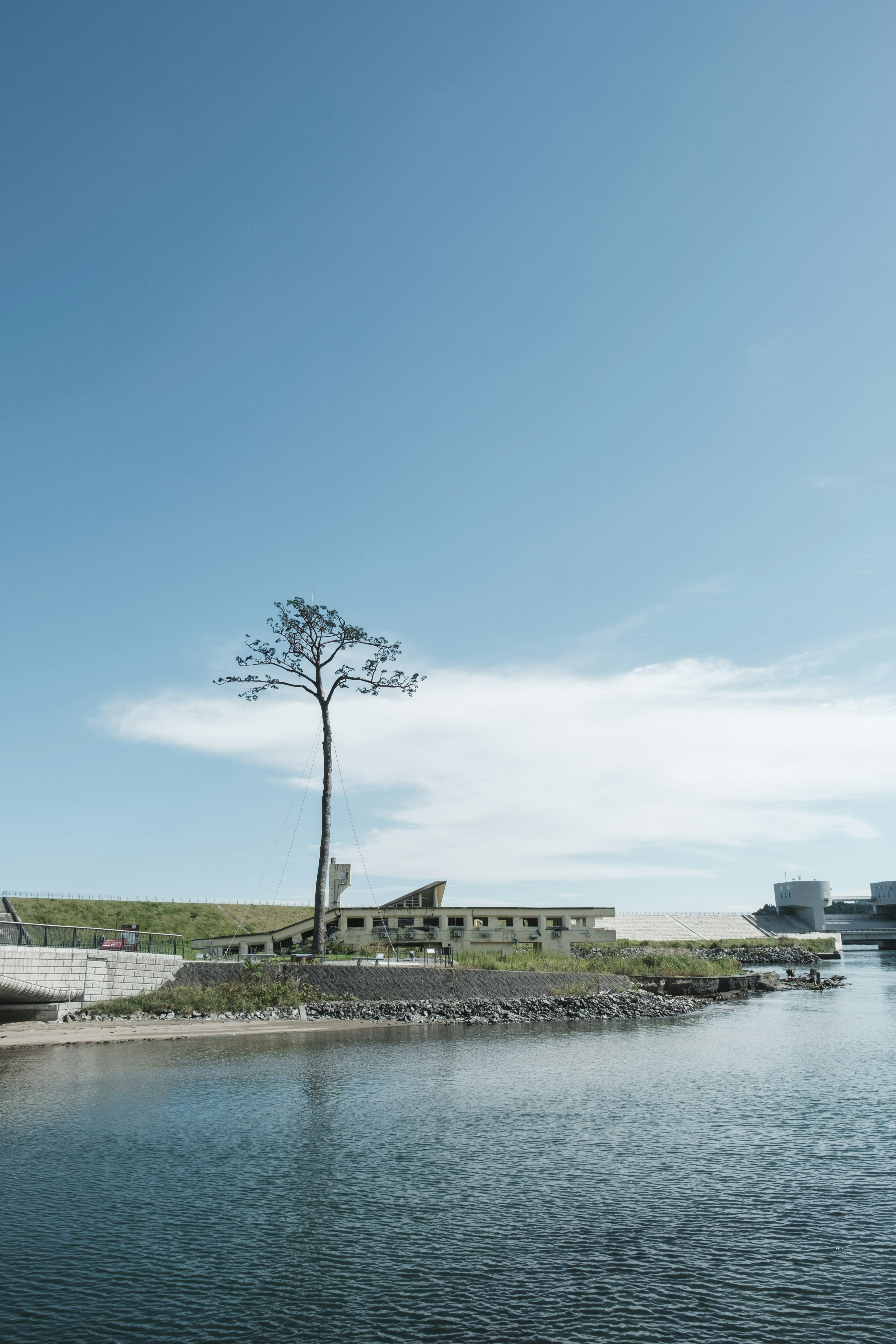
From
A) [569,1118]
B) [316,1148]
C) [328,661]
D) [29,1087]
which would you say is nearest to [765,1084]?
[569,1118]

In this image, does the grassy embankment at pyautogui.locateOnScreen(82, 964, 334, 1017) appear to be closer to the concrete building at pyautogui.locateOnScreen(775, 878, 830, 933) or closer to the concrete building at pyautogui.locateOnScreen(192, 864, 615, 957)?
the concrete building at pyautogui.locateOnScreen(192, 864, 615, 957)

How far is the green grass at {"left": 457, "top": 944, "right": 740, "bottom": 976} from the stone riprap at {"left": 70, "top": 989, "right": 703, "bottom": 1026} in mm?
3498

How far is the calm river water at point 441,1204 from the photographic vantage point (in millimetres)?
8750

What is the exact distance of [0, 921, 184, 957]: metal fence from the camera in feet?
105

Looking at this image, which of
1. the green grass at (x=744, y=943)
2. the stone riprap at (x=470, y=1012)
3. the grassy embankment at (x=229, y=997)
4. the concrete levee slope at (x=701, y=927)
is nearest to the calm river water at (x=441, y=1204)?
the grassy embankment at (x=229, y=997)

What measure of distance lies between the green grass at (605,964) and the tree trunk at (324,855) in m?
7.75

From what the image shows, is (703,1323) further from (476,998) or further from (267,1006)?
(476,998)

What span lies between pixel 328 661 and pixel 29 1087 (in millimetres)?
27984

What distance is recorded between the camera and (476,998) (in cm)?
3997

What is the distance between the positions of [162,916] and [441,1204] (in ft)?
299

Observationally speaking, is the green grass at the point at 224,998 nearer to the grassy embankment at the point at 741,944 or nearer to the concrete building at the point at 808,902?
the grassy embankment at the point at 741,944

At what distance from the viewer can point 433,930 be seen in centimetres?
6688

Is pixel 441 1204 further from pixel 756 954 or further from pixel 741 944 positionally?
pixel 741 944

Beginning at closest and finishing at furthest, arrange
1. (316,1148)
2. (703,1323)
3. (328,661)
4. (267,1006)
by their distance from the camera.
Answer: (703,1323) → (316,1148) → (267,1006) → (328,661)
